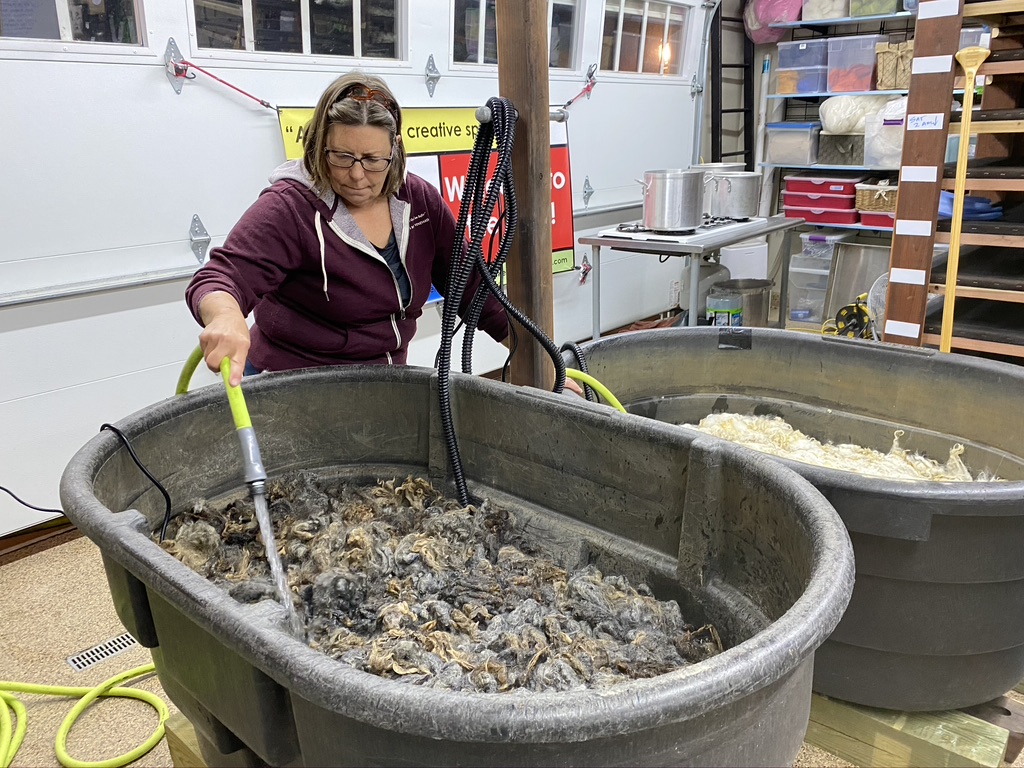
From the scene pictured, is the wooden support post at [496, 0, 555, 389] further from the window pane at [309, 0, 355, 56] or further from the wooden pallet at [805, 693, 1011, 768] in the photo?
the window pane at [309, 0, 355, 56]

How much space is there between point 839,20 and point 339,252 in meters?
5.04

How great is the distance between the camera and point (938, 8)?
2553 mm

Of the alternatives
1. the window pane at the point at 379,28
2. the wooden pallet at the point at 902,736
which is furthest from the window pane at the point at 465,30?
the wooden pallet at the point at 902,736

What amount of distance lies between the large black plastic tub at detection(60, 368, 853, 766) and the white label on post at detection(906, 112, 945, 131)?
196cm

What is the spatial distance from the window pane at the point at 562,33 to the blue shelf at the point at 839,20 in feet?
7.24

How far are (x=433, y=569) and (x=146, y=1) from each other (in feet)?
7.34

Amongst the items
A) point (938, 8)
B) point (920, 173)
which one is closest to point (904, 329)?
point (920, 173)

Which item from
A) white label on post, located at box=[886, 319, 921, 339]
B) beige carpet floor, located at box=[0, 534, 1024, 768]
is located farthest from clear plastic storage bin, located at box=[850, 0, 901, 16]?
beige carpet floor, located at box=[0, 534, 1024, 768]

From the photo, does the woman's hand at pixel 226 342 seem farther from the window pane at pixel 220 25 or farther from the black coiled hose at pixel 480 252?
the window pane at pixel 220 25

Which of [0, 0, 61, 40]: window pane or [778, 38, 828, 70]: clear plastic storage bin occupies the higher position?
[778, 38, 828, 70]: clear plastic storage bin

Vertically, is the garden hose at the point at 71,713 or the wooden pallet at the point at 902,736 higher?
the wooden pallet at the point at 902,736

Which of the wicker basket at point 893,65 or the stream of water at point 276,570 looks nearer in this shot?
the stream of water at point 276,570

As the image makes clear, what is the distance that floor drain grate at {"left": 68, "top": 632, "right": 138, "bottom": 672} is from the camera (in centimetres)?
206

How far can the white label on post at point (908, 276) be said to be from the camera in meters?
2.75
